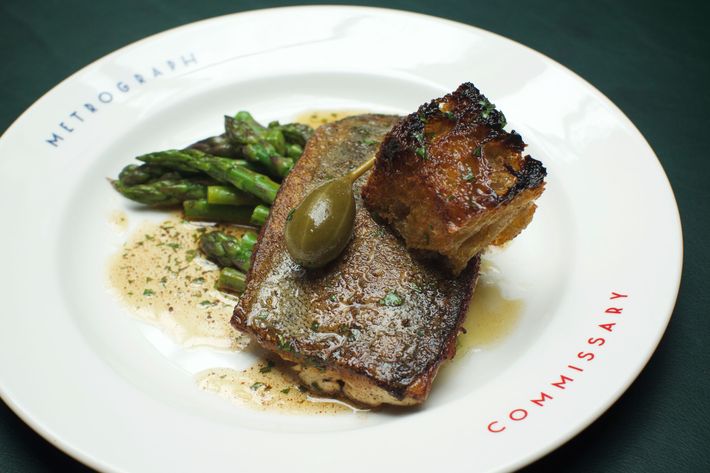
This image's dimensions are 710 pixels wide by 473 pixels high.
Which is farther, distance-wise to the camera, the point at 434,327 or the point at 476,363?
the point at 476,363

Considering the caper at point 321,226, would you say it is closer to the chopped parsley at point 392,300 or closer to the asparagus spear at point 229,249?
the chopped parsley at point 392,300

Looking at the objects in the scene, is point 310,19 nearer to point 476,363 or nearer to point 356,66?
point 356,66

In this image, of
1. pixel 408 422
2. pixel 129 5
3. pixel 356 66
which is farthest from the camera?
pixel 129 5

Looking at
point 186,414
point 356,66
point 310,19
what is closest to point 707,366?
point 186,414

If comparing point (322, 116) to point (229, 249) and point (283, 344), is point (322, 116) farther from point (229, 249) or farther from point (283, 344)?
point (283, 344)

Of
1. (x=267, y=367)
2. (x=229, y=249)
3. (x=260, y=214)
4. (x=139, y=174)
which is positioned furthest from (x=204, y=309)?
(x=139, y=174)

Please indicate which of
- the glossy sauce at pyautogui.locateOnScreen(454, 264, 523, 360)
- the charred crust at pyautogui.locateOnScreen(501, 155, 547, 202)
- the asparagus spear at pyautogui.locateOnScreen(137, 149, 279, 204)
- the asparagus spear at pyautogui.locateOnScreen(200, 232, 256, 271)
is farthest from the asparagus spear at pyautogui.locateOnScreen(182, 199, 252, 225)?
the charred crust at pyautogui.locateOnScreen(501, 155, 547, 202)

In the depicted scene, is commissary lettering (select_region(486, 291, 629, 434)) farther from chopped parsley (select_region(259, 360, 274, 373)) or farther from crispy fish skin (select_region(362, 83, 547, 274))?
chopped parsley (select_region(259, 360, 274, 373))
